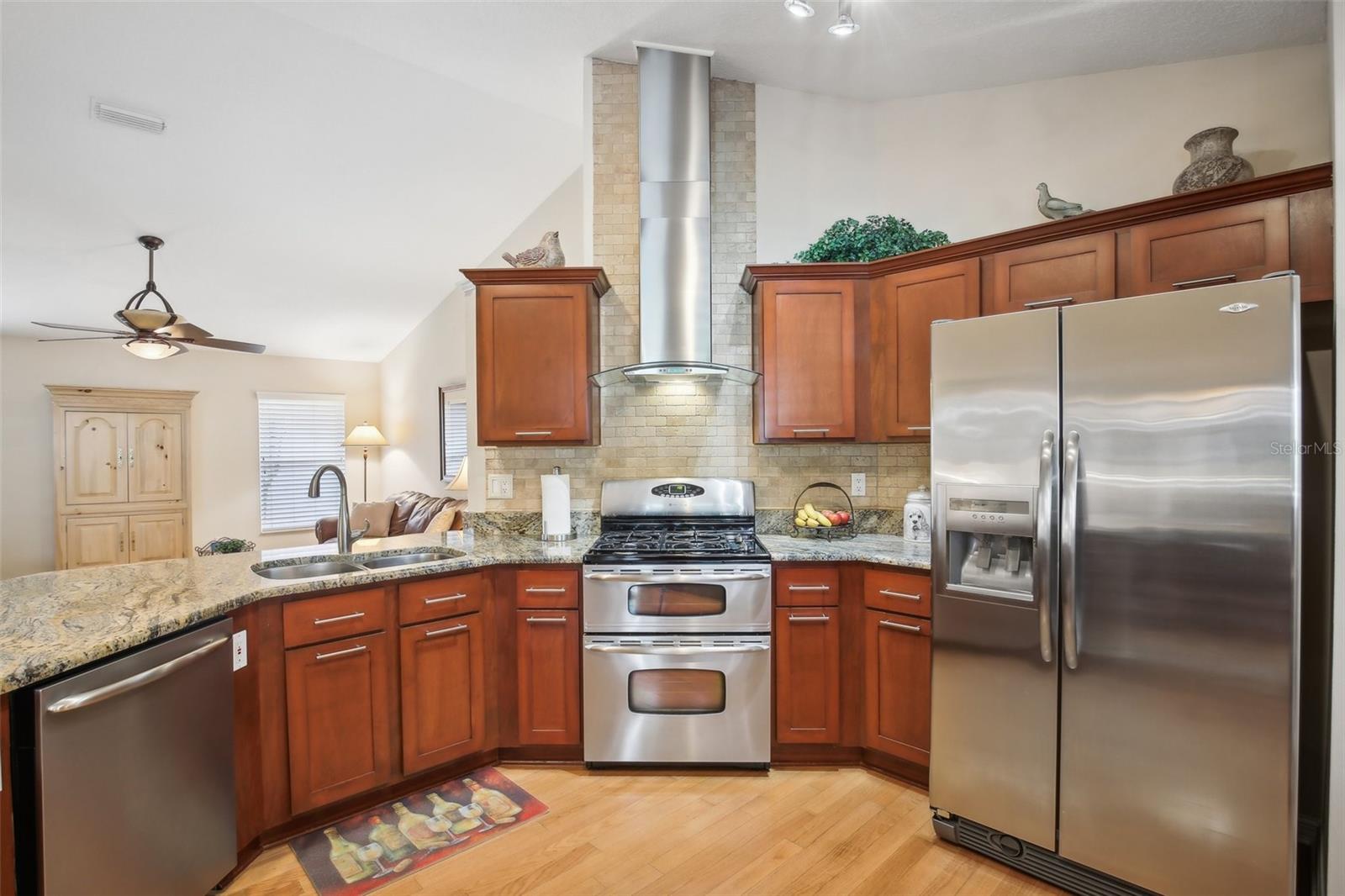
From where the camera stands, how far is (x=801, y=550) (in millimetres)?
2613

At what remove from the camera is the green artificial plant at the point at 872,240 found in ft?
9.36

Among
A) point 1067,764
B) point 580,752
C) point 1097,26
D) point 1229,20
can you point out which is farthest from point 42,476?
point 1229,20

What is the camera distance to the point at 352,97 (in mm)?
3621

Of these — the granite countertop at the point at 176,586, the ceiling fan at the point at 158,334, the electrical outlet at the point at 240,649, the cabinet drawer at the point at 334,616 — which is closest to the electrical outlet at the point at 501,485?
the granite countertop at the point at 176,586

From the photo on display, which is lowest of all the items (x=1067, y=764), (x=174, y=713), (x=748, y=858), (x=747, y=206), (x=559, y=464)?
(x=748, y=858)

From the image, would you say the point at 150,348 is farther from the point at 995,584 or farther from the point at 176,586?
the point at 995,584

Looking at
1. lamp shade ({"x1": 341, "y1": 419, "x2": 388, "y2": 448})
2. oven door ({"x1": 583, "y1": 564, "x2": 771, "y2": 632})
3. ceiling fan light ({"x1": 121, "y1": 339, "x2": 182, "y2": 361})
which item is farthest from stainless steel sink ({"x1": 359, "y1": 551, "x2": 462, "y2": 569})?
lamp shade ({"x1": 341, "y1": 419, "x2": 388, "y2": 448})

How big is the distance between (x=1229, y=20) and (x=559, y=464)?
3.53 m

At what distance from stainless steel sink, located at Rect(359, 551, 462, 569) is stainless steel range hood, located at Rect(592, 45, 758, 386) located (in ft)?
3.83

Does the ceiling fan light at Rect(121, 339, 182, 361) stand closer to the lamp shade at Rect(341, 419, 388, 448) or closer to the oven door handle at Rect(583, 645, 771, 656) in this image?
the lamp shade at Rect(341, 419, 388, 448)

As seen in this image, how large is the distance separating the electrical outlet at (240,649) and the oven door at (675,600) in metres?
1.21

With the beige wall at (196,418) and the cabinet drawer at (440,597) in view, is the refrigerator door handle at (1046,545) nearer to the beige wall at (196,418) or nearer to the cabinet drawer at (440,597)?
the cabinet drawer at (440,597)

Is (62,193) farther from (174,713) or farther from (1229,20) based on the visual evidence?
(1229,20)

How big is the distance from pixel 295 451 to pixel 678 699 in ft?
20.9
